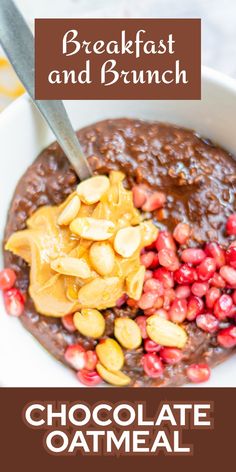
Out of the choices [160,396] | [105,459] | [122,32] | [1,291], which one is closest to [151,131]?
[122,32]

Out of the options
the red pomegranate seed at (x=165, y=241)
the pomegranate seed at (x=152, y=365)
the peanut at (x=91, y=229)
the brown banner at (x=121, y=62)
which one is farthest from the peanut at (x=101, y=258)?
the brown banner at (x=121, y=62)

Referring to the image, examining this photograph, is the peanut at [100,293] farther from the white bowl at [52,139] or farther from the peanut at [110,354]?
the white bowl at [52,139]

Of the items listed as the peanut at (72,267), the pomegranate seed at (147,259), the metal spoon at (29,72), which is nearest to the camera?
the metal spoon at (29,72)

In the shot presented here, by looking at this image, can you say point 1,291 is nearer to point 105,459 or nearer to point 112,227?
point 112,227

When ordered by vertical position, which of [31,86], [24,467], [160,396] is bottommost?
[24,467]

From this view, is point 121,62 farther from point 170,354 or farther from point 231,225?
A: point 170,354

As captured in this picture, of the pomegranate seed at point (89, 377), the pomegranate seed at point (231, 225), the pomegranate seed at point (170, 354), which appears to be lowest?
the pomegranate seed at point (89, 377)
